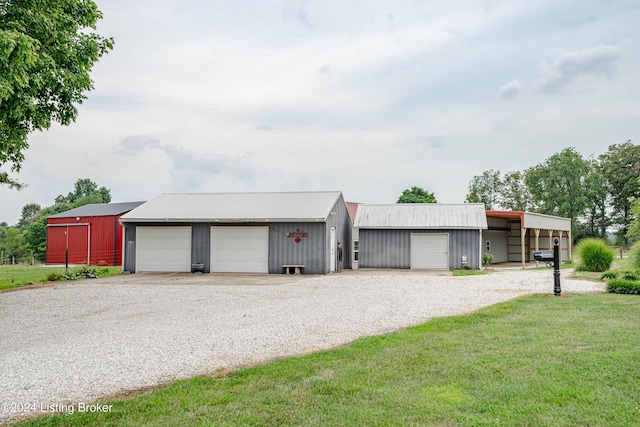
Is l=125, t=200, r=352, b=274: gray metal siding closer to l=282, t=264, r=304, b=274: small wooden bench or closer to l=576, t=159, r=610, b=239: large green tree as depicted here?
l=282, t=264, r=304, b=274: small wooden bench

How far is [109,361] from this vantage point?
17.0 ft

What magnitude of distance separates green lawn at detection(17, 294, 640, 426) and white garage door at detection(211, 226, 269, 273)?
12422mm

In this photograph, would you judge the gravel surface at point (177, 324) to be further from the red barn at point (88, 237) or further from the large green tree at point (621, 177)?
the large green tree at point (621, 177)

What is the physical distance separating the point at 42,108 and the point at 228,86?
725 cm

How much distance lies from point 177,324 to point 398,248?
49.5ft

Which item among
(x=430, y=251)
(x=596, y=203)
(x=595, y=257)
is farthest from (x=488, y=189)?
(x=595, y=257)

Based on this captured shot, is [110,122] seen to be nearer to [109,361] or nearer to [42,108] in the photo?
[42,108]

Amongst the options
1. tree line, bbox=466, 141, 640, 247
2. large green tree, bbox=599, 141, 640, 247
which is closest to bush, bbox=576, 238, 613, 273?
tree line, bbox=466, 141, 640, 247

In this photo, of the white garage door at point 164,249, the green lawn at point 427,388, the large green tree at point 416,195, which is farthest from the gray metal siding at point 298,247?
the large green tree at point 416,195

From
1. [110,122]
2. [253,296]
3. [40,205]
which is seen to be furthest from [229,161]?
[40,205]

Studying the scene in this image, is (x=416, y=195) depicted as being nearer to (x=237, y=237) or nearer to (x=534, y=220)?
(x=534, y=220)

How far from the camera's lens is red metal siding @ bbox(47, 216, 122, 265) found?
26297 millimetres

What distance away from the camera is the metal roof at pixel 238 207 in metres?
17.9

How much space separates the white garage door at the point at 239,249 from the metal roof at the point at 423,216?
5.32 metres
